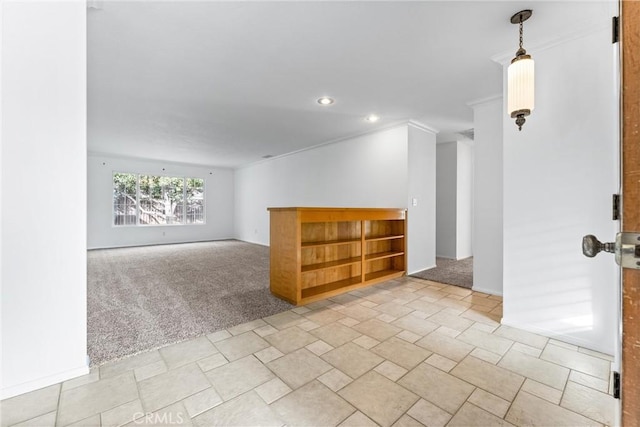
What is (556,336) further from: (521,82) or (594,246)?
(594,246)

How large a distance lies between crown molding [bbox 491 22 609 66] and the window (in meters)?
8.48

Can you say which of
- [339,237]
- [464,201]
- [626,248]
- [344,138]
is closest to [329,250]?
[339,237]

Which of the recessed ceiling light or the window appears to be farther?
the window

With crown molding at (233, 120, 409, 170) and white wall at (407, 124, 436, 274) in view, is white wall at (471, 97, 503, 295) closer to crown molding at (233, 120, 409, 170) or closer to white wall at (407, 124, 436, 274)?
white wall at (407, 124, 436, 274)

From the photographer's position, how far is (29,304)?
1.60m

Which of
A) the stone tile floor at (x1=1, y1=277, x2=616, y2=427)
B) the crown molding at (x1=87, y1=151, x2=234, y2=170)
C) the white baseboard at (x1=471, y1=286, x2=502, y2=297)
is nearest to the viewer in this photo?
the stone tile floor at (x1=1, y1=277, x2=616, y2=427)

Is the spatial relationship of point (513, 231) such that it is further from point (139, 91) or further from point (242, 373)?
point (139, 91)

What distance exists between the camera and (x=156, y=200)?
26.8 ft

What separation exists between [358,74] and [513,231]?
218cm

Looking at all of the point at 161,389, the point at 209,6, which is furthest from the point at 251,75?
the point at 161,389

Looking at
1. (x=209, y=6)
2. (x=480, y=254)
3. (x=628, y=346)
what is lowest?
(x=480, y=254)

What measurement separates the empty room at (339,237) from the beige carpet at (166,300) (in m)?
0.03

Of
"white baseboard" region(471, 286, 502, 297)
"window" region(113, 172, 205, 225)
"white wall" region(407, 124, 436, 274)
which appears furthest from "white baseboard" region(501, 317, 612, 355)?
"window" region(113, 172, 205, 225)

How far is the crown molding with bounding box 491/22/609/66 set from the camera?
2.10 m
